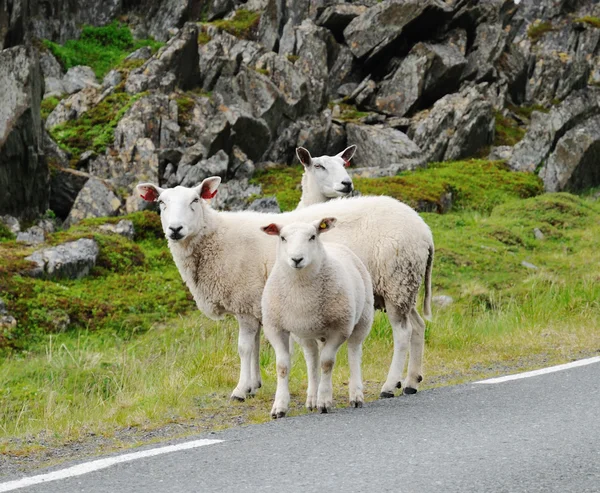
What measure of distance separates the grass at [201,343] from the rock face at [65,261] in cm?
35

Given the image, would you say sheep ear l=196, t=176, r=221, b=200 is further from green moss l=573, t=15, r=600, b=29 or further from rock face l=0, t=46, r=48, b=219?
green moss l=573, t=15, r=600, b=29

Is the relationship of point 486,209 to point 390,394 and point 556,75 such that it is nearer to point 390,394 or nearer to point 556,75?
point 390,394

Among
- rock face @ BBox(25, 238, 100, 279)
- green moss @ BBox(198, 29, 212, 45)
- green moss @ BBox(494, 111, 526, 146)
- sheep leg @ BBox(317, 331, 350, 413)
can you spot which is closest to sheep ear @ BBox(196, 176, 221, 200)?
sheep leg @ BBox(317, 331, 350, 413)

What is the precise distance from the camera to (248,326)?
854 centimetres

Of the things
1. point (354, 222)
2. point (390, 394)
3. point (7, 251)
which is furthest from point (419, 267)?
point (7, 251)

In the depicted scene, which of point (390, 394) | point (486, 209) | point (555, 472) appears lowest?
point (486, 209)

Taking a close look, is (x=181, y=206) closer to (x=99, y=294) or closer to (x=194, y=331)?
(x=194, y=331)

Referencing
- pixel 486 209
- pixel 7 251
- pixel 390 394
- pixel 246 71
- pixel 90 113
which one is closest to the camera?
pixel 390 394

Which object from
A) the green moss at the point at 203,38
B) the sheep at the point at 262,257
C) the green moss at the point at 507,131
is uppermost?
the green moss at the point at 203,38

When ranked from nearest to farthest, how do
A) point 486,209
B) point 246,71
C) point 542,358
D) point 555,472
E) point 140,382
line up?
1. point 555,472
2. point 140,382
3. point 542,358
4. point 486,209
5. point 246,71

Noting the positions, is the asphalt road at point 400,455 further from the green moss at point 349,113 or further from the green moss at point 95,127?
the green moss at point 349,113

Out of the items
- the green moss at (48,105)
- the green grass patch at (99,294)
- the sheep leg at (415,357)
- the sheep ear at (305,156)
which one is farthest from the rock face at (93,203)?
the sheep leg at (415,357)

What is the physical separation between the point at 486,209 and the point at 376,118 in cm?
899

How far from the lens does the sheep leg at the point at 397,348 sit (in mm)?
8242
